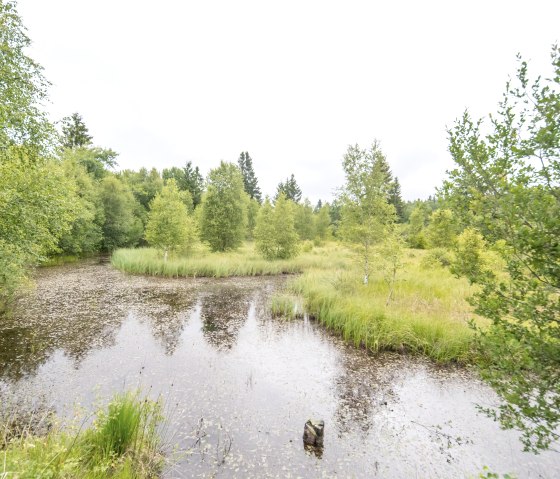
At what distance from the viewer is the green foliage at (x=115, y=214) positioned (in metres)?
25.4

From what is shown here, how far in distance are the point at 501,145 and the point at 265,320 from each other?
26.5ft

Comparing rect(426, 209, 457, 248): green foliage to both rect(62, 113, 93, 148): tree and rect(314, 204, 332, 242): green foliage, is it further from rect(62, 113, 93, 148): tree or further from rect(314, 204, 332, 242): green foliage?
rect(62, 113, 93, 148): tree

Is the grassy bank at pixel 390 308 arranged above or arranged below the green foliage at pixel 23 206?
below

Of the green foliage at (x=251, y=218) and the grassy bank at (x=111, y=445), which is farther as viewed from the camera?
the green foliage at (x=251, y=218)

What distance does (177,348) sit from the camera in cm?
704

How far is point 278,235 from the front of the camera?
20.8 m

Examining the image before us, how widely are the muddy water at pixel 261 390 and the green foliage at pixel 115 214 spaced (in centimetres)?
1793

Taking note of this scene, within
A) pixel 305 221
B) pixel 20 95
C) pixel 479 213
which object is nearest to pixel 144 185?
pixel 305 221

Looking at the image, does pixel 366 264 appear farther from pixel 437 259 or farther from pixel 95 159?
pixel 95 159

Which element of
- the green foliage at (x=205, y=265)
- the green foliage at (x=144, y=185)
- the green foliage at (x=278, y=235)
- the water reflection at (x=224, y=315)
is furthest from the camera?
the green foliage at (x=144, y=185)

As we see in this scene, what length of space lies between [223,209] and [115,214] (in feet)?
36.0

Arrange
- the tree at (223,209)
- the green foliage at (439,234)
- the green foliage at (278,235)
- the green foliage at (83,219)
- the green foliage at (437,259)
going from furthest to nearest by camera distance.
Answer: the tree at (223,209) < the green foliage at (278,235) < the green foliage at (83,219) < the green foliage at (439,234) < the green foliage at (437,259)

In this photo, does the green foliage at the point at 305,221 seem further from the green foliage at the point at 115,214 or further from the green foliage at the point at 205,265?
the green foliage at the point at 115,214

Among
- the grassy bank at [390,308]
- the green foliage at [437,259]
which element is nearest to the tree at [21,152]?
the grassy bank at [390,308]
